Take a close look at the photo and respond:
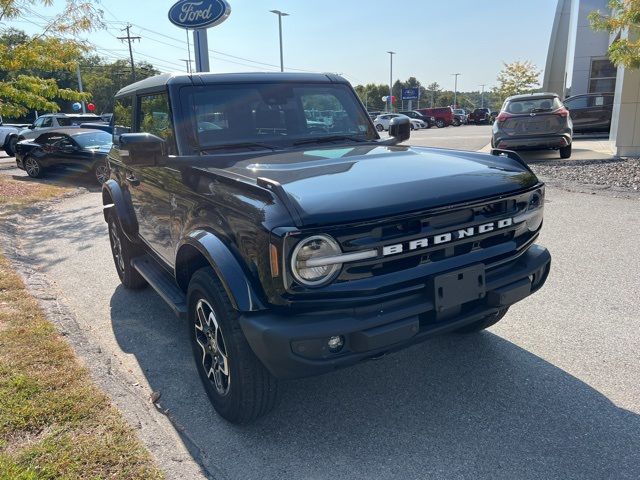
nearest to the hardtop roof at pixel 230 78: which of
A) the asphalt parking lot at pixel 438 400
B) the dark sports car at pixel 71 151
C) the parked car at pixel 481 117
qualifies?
the asphalt parking lot at pixel 438 400

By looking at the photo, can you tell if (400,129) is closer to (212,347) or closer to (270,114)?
(270,114)

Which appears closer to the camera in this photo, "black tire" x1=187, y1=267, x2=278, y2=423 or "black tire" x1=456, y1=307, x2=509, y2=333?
"black tire" x1=187, y1=267, x2=278, y2=423

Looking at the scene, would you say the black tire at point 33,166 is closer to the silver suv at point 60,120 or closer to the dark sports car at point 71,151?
the dark sports car at point 71,151

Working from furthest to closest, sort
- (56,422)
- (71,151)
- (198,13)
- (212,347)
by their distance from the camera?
1. (198,13)
2. (71,151)
3. (212,347)
4. (56,422)

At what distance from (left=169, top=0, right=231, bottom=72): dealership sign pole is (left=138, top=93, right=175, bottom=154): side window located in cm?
929

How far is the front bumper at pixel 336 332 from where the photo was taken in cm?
230

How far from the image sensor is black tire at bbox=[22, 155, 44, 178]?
13797 mm

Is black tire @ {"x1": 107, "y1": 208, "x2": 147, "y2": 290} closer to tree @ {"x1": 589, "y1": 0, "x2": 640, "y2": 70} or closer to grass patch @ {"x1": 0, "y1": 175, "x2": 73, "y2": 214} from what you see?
grass patch @ {"x1": 0, "y1": 175, "x2": 73, "y2": 214}

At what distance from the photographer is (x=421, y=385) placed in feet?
10.7

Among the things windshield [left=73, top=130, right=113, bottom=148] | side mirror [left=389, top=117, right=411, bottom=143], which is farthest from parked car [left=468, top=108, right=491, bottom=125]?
side mirror [left=389, top=117, right=411, bottom=143]

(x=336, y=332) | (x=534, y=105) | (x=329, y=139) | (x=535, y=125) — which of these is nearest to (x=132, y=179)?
(x=329, y=139)

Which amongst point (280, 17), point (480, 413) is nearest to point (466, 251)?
point (480, 413)

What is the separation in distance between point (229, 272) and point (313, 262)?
0.48 m

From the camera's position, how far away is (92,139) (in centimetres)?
1328
